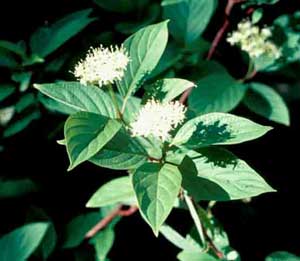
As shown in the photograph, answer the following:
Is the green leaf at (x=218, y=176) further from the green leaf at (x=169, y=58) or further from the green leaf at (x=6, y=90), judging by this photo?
the green leaf at (x=6, y=90)

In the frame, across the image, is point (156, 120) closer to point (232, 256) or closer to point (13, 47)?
point (232, 256)

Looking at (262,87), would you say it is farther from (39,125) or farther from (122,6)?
(39,125)

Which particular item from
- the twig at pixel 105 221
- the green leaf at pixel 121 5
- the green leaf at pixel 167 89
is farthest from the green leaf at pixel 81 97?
the green leaf at pixel 121 5

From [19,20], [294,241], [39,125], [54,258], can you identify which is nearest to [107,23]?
[19,20]

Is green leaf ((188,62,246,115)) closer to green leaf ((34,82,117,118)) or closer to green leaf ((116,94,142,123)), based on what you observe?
green leaf ((116,94,142,123))

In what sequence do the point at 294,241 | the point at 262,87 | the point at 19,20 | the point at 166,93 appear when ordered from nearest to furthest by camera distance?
1. the point at 166,93
2. the point at 262,87
3. the point at 19,20
4. the point at 294,241

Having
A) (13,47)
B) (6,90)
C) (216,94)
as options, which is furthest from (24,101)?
(216,94)
